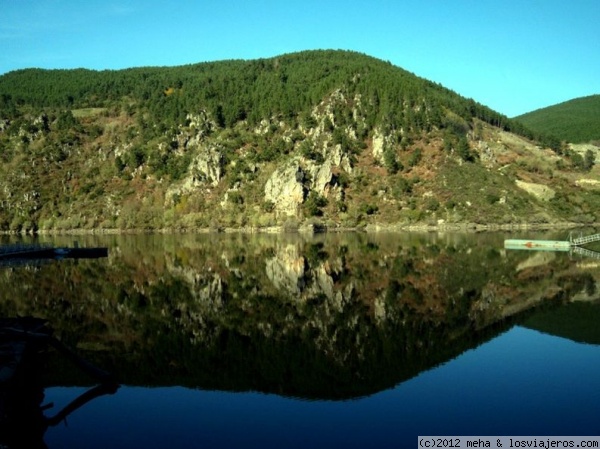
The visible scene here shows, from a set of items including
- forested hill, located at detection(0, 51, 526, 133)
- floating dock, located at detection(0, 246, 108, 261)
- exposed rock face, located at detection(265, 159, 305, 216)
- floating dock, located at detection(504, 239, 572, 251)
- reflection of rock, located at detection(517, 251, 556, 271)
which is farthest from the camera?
forested hill, located at detection(0, 51, 526, 133)

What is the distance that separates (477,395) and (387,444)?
5.39 metres

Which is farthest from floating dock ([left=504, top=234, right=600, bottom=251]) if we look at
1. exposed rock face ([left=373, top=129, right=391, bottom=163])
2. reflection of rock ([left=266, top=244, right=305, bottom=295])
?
exposed rock face ([left=373, top=129, right=391, bottom=163])

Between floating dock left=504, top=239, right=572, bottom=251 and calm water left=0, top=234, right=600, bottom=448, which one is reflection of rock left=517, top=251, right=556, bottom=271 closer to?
calm water left=0, top=234, right=600, bottom=448

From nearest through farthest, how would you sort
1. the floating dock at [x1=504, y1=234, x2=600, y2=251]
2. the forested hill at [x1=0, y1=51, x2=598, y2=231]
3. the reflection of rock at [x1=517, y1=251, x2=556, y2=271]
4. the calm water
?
the calm water, the reflection of rock at [x1=517, y1=251, x2=556, y2=271], the floating dock at [x1=504, y1=234, x2=600, y2=251], the forested hill at [x1=0, y1=51, x2=598, y2=231]

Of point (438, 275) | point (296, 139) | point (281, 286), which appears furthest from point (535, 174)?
point (281, 286)

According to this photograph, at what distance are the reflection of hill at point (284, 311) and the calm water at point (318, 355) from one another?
0.14m

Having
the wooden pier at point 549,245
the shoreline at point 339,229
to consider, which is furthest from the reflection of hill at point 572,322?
the shoreline at point 339,229

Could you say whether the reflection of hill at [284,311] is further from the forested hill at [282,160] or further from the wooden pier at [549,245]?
the forested hill at [282,160]

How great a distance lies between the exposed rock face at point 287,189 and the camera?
134 metres

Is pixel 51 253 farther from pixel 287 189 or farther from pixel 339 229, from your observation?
pixel 287 189

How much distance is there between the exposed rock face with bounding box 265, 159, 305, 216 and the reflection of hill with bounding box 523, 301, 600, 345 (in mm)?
99668

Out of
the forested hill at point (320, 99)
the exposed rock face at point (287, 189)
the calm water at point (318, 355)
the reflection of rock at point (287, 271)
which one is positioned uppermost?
the forested hill at point (320, 99)

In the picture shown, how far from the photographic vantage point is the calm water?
58.5 ft

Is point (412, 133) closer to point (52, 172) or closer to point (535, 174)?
point (535, 174)
